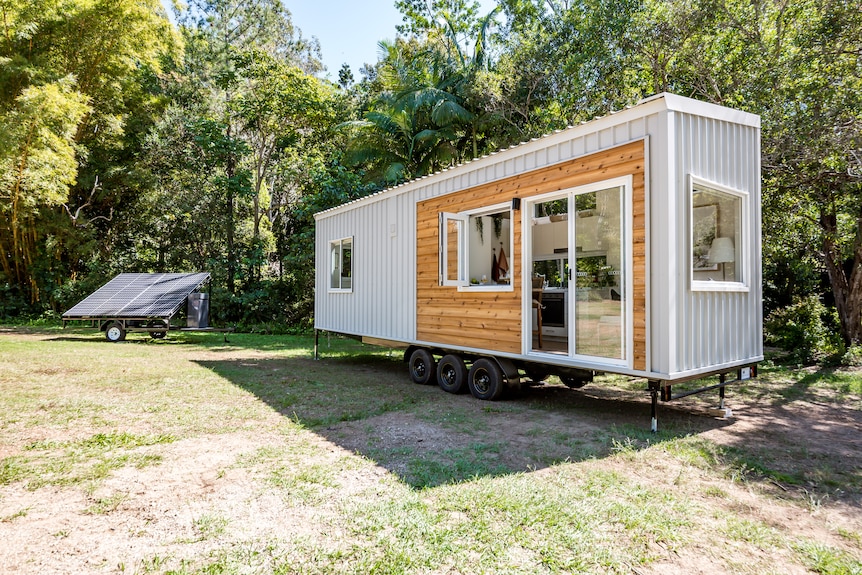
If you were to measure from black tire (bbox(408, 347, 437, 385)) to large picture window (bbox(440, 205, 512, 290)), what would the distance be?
1.21 meters

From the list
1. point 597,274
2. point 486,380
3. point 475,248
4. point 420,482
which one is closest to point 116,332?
point 475,248

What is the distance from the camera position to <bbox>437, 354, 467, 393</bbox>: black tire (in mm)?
6246

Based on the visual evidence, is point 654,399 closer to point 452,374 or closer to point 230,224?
point 452,374

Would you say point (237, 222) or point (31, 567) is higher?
point (237, 222)

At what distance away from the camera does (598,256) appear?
4.72 meters

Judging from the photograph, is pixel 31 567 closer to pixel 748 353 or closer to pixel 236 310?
pixel 748 353

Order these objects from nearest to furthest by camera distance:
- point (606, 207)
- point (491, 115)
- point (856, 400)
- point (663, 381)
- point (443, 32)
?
point (663, 381) < point (606, 207) < point (856, 400) < point (491, 115) < point (443, 32)

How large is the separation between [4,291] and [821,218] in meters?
21.0

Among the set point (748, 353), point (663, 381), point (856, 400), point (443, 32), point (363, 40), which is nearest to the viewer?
point (663, 381)

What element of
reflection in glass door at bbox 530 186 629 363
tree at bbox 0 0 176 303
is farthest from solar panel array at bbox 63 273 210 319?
reflection in glass door at bbox 530 186 629 363

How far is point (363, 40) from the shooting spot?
17.4 m

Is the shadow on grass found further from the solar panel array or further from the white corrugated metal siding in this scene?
the solar panel array

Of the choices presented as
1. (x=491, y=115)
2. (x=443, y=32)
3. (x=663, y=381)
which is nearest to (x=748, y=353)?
(x=663, y=381)

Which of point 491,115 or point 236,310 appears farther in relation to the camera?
point 236,310
